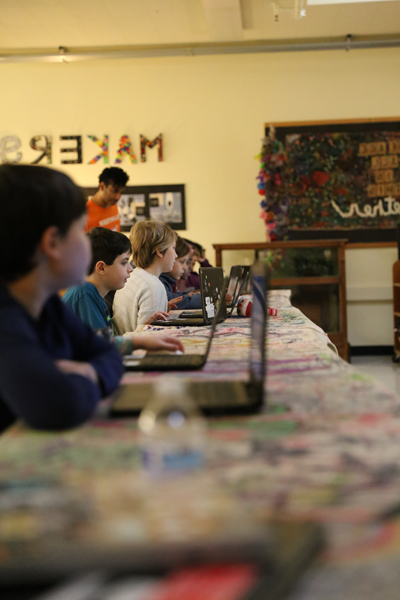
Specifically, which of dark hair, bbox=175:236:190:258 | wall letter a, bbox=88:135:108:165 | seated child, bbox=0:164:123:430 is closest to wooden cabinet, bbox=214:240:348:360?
dark hair, bbox=175:236:190:258

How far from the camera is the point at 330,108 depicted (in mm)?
5559

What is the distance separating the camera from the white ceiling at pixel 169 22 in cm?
449

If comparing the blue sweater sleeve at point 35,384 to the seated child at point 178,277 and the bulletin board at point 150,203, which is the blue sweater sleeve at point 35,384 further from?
the bulletin board at point 150,203

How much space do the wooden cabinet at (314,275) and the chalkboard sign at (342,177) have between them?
55 centimetres

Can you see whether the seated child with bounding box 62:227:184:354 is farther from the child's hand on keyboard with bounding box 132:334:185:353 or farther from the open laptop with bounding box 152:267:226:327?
the child's hand on keyboard with bounding box 132:334:185:353

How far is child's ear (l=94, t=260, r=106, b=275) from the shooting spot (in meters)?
2.56

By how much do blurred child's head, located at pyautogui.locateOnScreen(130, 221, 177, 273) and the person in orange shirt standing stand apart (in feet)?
4.13

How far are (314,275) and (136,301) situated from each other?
8.73 ft

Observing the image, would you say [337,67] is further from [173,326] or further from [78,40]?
[173,326]

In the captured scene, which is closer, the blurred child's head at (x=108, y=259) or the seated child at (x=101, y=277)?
the seated child at (x=101, y=277)

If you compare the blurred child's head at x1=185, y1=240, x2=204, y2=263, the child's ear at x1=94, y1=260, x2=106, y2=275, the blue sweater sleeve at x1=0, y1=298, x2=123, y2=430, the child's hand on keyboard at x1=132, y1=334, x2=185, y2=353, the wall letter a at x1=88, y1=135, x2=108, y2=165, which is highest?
the wall letter a at x1=88, y1=135, x2=108, y2=165

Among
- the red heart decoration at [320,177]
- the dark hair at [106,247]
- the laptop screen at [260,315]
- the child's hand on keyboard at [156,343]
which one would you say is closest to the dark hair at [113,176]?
the dark hair at [106,247]

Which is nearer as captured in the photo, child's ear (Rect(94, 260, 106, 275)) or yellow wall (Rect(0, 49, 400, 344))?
child's ear (Rect(94, 260, 106, 275))

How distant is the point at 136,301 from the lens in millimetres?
2768
